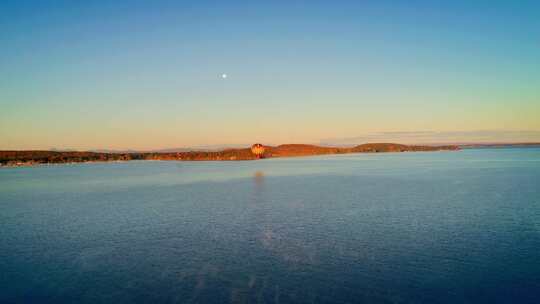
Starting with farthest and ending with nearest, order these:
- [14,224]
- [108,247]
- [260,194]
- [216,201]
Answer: [260,194], [216,201], [14,224], [108,247]

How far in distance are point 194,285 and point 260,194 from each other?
37.5 meters

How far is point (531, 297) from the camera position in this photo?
1770 cm

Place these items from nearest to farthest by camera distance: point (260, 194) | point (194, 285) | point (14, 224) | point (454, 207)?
point (194, 285) < point (14, 224) < point (454, 207) < point (260, 194)

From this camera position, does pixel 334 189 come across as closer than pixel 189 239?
No

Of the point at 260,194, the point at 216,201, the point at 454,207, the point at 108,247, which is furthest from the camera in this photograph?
the point at 260,194

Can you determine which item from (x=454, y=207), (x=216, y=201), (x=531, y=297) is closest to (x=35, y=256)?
(x=216, y=201)

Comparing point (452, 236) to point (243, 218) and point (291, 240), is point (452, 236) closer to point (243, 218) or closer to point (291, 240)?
point (291, 240)

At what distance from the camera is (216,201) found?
4934 centimetres

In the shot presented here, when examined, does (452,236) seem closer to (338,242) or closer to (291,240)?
(338,242)

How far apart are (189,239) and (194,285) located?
967 centimetres

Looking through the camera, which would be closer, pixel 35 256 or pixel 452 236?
pixel 35 256

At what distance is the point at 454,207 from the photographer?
40531mm

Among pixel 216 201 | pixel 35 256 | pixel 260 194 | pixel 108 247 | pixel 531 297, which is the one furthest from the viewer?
pixel 260 194

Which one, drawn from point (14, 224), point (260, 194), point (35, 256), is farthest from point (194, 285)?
point (260, 194)
